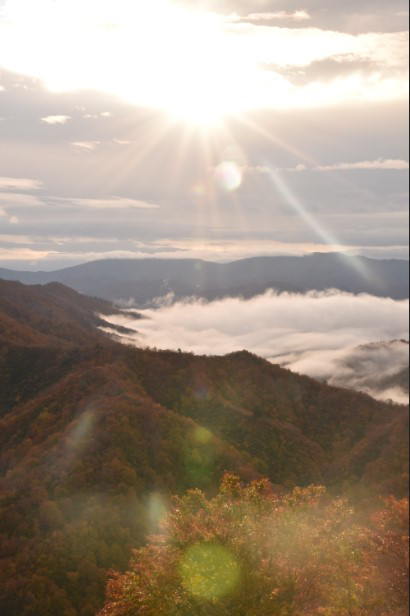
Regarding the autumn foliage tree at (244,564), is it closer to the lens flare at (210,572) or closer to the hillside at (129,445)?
the lens flare at (210,572)

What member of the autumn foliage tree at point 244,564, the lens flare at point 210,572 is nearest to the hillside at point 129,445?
Result: the autumn foliage tree at point 244,564

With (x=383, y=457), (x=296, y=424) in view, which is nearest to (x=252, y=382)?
(x=296, y=424)

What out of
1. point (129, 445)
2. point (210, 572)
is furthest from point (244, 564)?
point (129, 445)

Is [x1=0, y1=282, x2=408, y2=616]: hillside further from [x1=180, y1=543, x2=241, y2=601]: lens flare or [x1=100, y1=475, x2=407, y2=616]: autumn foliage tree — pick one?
[x1=180, y1=543, x2=241, y2=601]: lens flare

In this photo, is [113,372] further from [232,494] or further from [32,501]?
[232,494]

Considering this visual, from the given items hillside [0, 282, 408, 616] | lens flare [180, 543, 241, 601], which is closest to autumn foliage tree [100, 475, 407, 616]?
lens flare [180, 543, 241, 601]

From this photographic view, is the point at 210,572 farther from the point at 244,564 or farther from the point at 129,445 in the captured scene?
the point at 129,445
